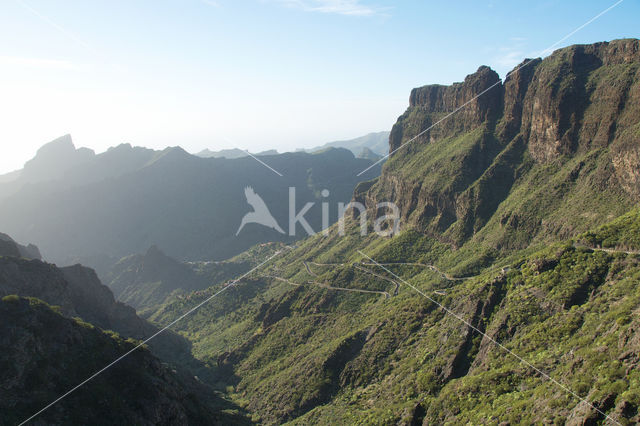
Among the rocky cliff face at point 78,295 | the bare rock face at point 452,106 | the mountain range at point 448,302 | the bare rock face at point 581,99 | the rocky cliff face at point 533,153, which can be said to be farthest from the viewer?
the bare rock face at point 452,106

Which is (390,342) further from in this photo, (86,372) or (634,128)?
(634,128)

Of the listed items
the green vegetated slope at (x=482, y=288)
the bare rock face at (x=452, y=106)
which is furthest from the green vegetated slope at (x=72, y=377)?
the bare rock face at (x=452, y=106)

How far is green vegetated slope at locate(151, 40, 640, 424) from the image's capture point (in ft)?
108

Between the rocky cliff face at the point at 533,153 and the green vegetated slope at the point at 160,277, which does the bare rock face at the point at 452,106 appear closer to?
the rocky cliff face at the point at 533,153

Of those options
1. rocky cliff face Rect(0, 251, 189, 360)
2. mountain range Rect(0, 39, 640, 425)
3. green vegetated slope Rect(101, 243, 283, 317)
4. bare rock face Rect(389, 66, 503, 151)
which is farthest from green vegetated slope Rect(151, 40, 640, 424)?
green vegetated slope Rect(101, 243, 283, 317)

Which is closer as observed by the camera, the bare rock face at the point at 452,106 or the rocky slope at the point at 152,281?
the bare rock face at the point at 452,106

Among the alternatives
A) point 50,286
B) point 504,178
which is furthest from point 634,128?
point 50,286

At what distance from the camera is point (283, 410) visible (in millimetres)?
54188

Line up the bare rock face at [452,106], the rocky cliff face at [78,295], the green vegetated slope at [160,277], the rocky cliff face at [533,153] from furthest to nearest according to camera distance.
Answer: the green vegetated slope at [160,277] → the bare rock face at [452,106] → the rocky cliff face at [533,153] → the rocky cliff face at [78,295]

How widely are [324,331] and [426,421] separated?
3515 cm

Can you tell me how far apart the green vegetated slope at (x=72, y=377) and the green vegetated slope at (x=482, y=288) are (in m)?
19.8

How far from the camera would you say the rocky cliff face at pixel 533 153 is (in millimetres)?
58125

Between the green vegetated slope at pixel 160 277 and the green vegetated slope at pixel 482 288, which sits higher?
the green vegetated slope at pixel 482 288

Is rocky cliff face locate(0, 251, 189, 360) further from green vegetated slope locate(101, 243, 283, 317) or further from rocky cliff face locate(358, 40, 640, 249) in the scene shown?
rocky cliff face locate(358, 40, 640, 249)
